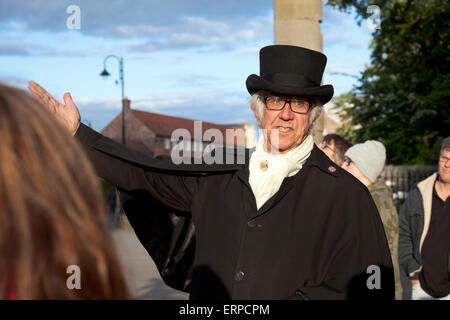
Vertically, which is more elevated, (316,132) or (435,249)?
(316,132)

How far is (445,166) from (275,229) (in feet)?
Result: 9.06

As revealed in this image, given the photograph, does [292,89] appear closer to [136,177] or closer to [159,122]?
[136,177]

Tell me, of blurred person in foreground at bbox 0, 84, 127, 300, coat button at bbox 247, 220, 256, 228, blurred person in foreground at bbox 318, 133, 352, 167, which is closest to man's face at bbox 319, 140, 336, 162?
blurred person in foreground at bbox 318, 133, 352, 167

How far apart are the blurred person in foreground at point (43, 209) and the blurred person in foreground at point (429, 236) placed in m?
4.40

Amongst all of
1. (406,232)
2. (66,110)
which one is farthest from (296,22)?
(66,110)

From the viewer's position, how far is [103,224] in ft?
4.19

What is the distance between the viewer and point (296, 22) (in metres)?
6.55

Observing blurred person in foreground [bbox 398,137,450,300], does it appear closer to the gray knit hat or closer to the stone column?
the gray knit hat

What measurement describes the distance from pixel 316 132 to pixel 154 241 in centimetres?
421

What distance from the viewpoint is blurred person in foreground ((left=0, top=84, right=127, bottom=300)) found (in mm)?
1139

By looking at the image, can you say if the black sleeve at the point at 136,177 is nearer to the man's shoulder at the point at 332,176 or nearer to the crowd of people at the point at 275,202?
the crowd of people at the point at 275,202

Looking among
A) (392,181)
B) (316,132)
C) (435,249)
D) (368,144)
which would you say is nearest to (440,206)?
(435,249)

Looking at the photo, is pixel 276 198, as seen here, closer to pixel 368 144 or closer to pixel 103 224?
pixel 103 224

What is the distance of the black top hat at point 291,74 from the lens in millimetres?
3471
